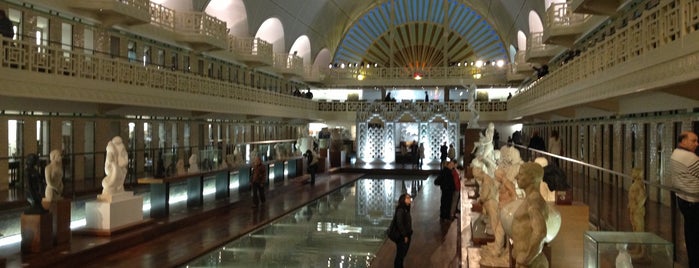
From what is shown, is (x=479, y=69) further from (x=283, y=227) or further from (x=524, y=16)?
(x=283, y=227)

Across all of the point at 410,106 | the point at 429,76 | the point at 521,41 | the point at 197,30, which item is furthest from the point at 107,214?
the point at 429,76

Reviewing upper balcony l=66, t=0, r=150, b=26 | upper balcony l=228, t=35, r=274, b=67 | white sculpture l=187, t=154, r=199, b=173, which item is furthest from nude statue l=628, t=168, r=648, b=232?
upper balcony l=228, t=35, r=274, b=67

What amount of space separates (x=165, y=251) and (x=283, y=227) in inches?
168

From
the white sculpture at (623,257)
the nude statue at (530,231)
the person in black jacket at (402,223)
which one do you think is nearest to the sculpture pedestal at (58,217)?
the person in black jacket at (402,223)

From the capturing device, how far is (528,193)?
434 cm

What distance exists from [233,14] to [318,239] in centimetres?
2225

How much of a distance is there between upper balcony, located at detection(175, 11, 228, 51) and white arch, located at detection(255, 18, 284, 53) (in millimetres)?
12145

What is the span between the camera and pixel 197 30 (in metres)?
26.7

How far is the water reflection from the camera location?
41.3 feet

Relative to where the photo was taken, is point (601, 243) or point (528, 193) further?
point (528, 193)

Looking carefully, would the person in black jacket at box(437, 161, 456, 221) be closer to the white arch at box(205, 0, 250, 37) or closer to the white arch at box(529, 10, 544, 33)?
the white arch at box(205, 0, 250, 37)

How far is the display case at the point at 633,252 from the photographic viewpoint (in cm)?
400

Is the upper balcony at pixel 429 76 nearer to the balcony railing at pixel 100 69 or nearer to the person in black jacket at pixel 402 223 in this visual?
the balcony railing at pixel 100 69

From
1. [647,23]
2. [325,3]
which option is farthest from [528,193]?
[325,3]
